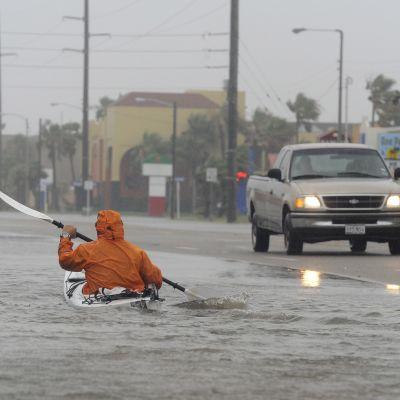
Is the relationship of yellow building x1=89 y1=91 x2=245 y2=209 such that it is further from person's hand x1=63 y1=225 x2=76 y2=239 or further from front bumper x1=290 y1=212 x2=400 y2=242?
→ person's hand x1=63 y1=225 x2=76 y2=239

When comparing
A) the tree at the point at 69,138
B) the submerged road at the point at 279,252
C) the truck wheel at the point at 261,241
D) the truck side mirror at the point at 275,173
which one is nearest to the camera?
the submerged road at the point at 279,252

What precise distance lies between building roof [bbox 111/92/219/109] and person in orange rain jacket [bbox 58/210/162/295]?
11305cm

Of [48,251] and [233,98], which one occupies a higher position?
[233,98]

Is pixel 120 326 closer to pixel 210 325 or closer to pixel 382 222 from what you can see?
pixel 210 325

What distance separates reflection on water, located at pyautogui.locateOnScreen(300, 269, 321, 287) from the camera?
18.9 meters

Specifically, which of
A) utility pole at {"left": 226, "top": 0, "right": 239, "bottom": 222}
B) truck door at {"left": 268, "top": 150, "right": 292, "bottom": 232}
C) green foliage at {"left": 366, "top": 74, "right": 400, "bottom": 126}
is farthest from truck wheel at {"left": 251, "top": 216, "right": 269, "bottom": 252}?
green foliage at {"left": 366, "top": 74, "right": 400, "bottom": 126}

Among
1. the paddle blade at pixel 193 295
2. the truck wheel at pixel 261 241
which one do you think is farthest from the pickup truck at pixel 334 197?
the paddle blade at pixel 193 295

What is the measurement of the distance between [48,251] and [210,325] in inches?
540

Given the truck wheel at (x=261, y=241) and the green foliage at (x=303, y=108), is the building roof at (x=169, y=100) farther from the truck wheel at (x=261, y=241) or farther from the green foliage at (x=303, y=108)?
the truck wheel at (x=261, y=241)

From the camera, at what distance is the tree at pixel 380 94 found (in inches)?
4419

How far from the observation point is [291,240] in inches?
1019

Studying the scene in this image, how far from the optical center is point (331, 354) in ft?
36.8

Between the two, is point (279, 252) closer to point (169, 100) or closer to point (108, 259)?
point (108, 259)

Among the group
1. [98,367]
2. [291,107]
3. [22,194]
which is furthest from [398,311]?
[22,194]
